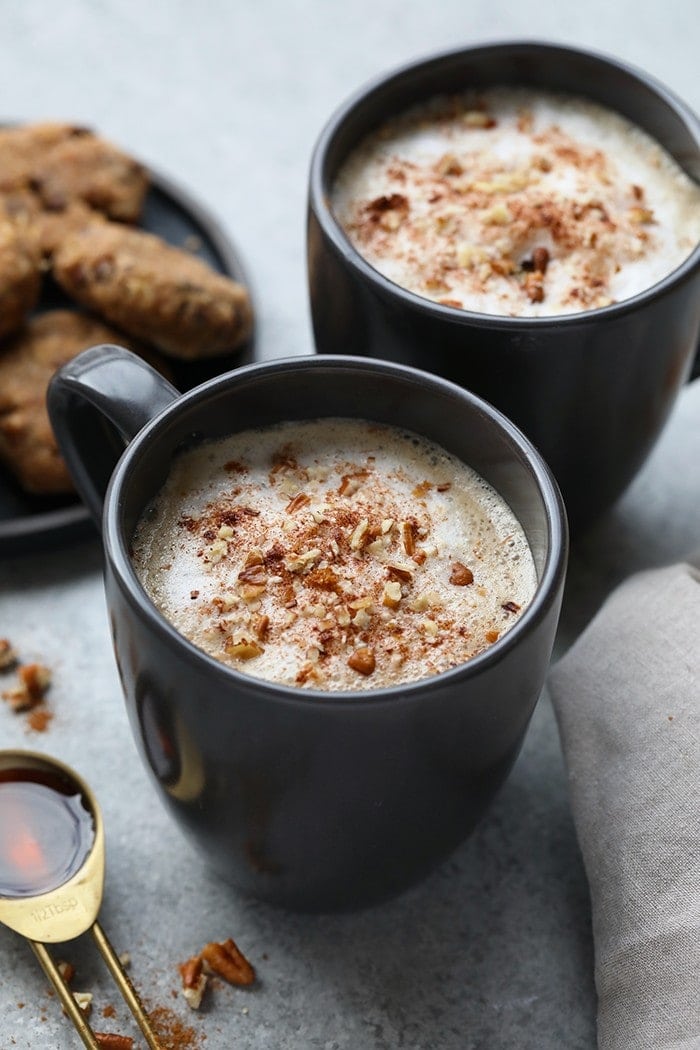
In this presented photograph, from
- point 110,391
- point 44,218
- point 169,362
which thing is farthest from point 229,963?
point 44,218

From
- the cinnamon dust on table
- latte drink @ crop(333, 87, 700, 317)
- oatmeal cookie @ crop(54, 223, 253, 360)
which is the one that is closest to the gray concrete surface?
the cinnamon dust on table

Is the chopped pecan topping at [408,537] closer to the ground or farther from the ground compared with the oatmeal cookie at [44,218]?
farther from the ground

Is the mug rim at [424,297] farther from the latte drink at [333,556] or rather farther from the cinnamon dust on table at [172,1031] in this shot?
the cinnamon dust on table at [172,1031]

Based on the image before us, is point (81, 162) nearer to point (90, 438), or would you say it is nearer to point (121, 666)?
point (90, 438)

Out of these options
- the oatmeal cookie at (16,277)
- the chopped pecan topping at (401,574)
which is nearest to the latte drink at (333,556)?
the chopped pecan topping at (401,574)

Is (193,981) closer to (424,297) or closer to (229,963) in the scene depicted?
(229,963)

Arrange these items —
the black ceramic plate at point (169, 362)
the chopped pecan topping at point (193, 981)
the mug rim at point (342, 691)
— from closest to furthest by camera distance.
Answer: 1. the mug rim at point (342, 691)
2. the chopped pecan topping at point (193, 981)
3. the black ceramic plate at point (169, 362)

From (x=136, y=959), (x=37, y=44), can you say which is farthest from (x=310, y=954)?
(x=37, y=44)

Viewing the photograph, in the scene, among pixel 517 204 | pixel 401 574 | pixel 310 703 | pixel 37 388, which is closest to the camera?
pixel 310 703
